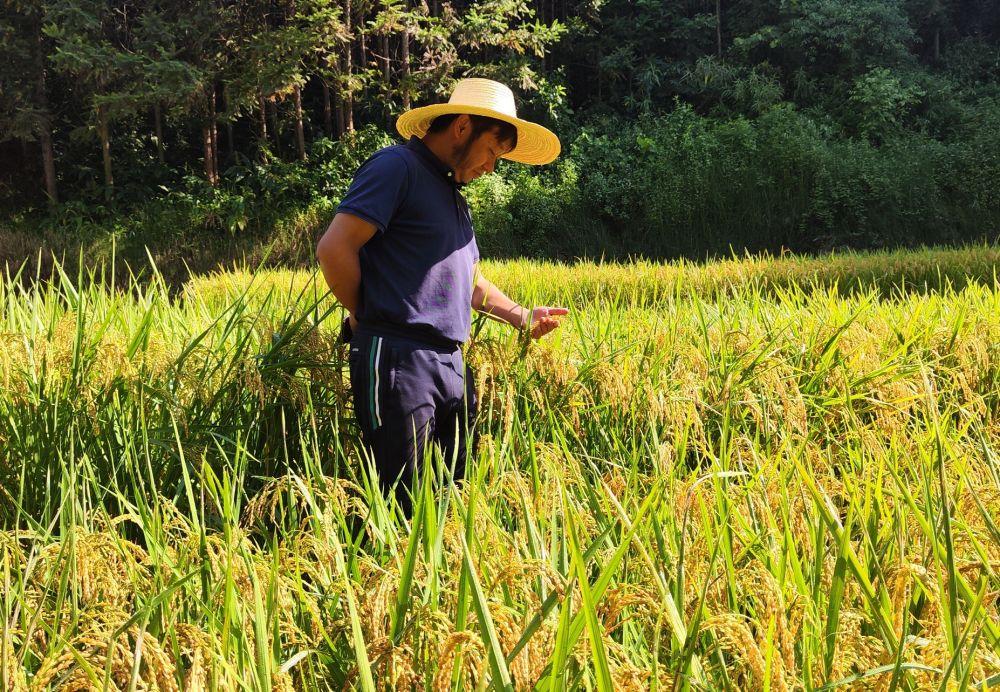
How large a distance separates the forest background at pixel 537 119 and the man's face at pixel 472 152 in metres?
11.7

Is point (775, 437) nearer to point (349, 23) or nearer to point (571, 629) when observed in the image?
point (571, 629)

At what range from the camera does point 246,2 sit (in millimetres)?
15766

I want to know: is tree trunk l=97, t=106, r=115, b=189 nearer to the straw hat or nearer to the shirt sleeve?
the straw hat

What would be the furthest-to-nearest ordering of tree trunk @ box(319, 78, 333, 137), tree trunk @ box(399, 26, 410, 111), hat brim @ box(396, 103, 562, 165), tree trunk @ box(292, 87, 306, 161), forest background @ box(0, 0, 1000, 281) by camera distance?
tree trunk @ box(319, 78, 333, 137) < tree trunk @ box(292, 87, 306, 161) < tree trunk @ box(399, 26, 410, 111) < forest background @ box(0, 0, 1000, 281) < hat brim @ box(396, 103, 562, 165)

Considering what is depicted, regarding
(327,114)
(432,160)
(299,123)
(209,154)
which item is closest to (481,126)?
(432,160)

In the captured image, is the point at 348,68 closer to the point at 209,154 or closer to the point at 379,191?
the point at 209,154

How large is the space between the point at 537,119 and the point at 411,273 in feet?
52.8

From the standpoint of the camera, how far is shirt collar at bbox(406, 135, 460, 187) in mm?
2393

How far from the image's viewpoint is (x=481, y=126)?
94.8 inches

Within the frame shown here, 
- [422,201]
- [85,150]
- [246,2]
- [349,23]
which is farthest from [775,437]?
[85,150]

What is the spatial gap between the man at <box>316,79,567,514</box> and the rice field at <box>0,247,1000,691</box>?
18 cm

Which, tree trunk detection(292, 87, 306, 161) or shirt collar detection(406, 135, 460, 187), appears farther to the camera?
tree trunk detection(292, 87, 306, 161)

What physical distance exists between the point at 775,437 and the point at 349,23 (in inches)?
582

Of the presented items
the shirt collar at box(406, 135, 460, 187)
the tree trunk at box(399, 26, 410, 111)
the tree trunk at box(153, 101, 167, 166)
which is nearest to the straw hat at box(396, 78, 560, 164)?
the shirt collar at box(406, 135, 460, 187)
